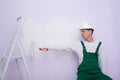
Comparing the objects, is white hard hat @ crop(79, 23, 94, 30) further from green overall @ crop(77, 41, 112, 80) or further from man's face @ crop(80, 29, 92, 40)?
green overall @ crop(77, 41, 112, 80)

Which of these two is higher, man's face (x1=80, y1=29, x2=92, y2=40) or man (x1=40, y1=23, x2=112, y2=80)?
man's face (x1=80, y1=29, x2=92, y2=40)

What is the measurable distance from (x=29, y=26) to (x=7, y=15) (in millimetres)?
265

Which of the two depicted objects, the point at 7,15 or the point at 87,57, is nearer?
the point at 87,57

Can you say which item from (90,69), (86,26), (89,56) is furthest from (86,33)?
(90,69)

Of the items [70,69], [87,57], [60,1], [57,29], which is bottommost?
[70,69]

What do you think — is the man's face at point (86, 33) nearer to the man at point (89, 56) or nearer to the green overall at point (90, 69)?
the man at point (89, 56)

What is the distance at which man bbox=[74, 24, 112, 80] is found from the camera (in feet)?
6.35

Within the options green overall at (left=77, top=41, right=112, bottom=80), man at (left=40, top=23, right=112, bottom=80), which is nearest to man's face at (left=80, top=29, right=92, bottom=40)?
man at (left=40, top=23, right=112, bottom=80)

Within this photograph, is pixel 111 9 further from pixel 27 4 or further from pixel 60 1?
pixel 27 4

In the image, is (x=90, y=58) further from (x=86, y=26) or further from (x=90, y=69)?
(x=86, y=26)

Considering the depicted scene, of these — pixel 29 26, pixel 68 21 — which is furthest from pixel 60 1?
pixel 29 26

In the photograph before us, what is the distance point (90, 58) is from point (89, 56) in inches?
0.9

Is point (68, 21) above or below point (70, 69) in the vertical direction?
above

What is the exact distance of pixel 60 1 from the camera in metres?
2.22
